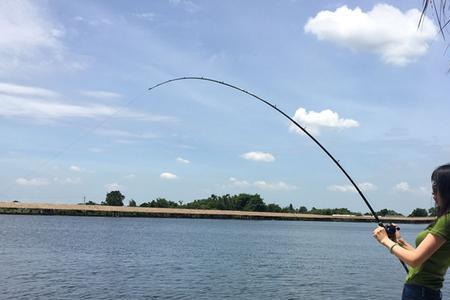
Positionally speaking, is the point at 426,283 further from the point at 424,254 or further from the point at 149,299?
the point at 149,299

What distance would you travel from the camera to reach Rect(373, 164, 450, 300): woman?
3791mm

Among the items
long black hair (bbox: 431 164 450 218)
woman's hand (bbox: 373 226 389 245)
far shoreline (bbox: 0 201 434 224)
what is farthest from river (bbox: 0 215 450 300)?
far shoreline (bbox: 0 201 434 224)

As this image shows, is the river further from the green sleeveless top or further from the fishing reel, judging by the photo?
the green sleeveless top

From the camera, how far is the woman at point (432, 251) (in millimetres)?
3791

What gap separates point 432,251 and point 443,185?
51cm

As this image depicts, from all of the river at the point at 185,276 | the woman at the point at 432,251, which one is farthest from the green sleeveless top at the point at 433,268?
the river at the point at 185,276

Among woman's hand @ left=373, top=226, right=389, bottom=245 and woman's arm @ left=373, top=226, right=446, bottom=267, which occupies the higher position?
woman's hand @ left=373, top=226, right=389, bottom=245

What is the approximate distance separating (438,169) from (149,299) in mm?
18431

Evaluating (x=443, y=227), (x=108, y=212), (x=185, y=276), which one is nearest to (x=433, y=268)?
(x=443, y=227)

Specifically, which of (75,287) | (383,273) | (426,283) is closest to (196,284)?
(75,287)

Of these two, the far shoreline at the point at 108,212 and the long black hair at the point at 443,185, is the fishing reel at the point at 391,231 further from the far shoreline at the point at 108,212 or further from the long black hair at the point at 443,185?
the far shoreline at the point at 108,212

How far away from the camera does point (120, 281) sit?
83.5 ft

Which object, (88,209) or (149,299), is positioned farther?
(88,209)

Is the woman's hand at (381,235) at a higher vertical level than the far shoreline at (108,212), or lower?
lower
